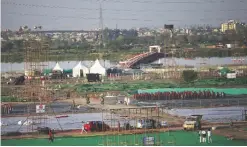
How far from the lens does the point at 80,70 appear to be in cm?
1071

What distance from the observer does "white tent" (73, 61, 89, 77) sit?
34.9 ft

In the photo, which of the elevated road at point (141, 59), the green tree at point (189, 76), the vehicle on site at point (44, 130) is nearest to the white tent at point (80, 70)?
the elevated road at point (141, 59)

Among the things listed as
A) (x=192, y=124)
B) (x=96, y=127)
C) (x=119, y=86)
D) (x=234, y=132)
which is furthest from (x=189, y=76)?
(x=96, y=127)

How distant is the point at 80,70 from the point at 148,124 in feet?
14.6

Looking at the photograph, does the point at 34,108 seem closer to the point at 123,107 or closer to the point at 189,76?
the point at 123,107

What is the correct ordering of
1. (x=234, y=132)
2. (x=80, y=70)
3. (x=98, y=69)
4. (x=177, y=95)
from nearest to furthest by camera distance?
(x=234, y=132)
(x=177, y=95)
(x=98, y=69)
(x=80, y=70)

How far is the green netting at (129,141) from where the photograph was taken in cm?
584

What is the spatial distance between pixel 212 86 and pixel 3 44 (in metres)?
3.28

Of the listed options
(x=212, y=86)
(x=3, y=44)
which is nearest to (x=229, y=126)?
(x=212, y=86)

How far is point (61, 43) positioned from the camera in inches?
430

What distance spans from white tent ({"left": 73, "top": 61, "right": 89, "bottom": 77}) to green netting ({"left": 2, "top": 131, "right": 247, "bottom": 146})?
14.7ft

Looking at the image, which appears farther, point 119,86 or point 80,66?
point 80,66

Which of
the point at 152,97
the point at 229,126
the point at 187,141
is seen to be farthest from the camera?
the point at 152,97

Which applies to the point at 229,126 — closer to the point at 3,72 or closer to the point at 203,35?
the point at 203,35
